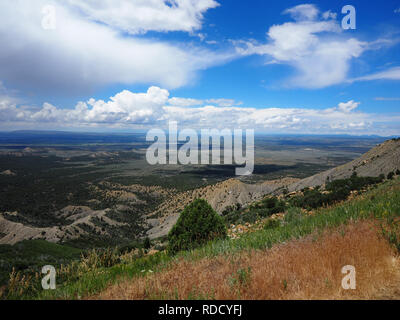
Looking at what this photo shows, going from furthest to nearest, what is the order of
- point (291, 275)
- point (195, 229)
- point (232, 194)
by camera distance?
1. point (232, 194)
2. point (195, 229)
3. point (291, 275)

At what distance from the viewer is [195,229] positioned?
24.5 ft

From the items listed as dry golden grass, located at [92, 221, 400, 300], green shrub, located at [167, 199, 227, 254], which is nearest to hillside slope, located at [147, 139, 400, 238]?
green shrub, located at [167, 199, 227, 254]

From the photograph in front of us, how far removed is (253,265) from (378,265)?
193 centimetres

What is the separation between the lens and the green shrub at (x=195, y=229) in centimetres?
723

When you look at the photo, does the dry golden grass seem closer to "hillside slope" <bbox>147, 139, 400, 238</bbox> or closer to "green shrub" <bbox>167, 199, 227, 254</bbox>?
"green shrub" <bbox>167, 199, 227, 254</bbox>

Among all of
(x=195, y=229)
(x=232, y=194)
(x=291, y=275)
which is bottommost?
(x=232, y=194)

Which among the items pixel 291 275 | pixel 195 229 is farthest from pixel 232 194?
pixel 291 275

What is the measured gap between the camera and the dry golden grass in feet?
10.00

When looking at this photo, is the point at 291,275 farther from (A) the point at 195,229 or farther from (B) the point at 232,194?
(B) the point at 232,194

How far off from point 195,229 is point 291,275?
14.6 feet

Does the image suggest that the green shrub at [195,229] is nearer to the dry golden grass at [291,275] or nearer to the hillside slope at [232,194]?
the dry golden grass at [291,275]
